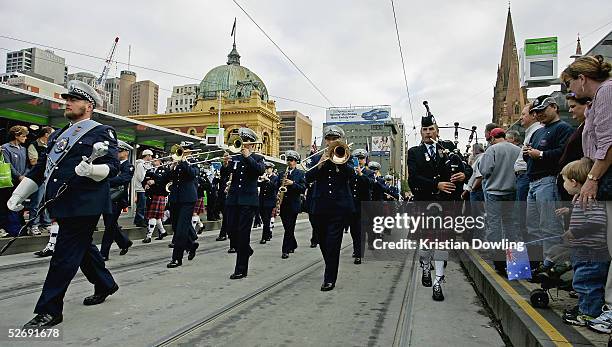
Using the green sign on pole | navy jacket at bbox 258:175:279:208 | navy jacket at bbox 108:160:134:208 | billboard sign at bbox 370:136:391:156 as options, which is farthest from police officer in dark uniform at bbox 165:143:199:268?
billboard sign at bbox 370:136:391:156

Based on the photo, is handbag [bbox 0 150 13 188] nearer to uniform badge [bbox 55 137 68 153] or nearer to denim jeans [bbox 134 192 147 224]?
denim jeans [bbox 134 192 147 224]

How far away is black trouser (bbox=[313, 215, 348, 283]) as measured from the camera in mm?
6168

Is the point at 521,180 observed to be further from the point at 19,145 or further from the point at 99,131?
the point at 19,145

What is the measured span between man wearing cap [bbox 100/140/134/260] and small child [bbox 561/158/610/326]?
6.48m

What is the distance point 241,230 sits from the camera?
6.89 metres

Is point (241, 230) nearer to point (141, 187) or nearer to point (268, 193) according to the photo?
point (268, 193)

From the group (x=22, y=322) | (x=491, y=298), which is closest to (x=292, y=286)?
(x=491, y=298)

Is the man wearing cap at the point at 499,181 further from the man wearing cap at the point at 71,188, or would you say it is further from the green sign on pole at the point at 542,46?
the green sign on pole at the point at 542,46

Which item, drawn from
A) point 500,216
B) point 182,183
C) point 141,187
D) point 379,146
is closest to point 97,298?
point 182,183

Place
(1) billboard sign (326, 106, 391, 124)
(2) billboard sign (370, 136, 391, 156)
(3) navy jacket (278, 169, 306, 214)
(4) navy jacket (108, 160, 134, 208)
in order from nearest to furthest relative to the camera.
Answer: (4) navy jacket (108, 160, 134, 208) < (3) navy jacket (278, 169, 306, 214) < (2) billboard sign (370, 136, 391, 156) < (1) billboard sign (326, 106, 391, 124)

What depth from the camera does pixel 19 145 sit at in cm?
941

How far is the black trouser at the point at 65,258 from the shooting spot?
411 cm

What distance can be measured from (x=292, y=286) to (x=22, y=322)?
3.12 m

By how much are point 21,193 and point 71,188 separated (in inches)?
19.6
